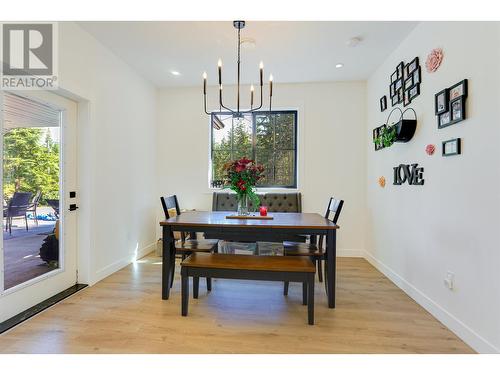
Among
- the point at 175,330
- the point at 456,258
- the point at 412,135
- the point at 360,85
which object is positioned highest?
the point at 360,85

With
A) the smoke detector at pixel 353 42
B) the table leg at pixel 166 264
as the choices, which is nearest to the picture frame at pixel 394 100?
the smoke detector at pixel 353 42

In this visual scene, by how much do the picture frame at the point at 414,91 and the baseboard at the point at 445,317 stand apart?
193 cm

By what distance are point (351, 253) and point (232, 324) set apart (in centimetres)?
263

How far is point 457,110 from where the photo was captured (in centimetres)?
194

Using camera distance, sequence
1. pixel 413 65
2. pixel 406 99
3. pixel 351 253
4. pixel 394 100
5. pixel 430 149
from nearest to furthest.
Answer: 1. pixel 430 149
2. pixel 413 65
3. pixel 406 99
4. pixel 394 100
5. pixel 351 253

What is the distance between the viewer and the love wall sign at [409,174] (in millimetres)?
2480

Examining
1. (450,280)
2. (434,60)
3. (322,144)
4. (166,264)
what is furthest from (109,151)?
(450,280)

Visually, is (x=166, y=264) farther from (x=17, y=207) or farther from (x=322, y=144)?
(x=322, y=144)

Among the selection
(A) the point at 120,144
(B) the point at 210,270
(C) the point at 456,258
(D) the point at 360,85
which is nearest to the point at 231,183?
→ (B) the point at 210,270

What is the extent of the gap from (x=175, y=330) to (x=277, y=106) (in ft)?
11.3

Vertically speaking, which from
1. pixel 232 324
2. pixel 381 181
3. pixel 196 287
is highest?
pixel 381 181

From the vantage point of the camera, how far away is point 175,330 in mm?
1980
